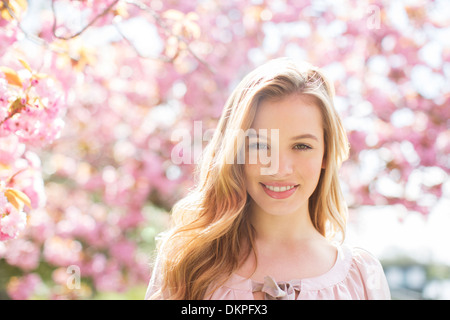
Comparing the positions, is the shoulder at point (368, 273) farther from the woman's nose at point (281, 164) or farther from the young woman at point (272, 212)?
the woman's nose at point (281, 164)

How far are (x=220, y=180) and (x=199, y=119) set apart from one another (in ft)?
8.43

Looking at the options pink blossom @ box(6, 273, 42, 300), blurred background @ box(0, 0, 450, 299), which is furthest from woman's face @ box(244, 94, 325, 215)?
pink blossom @ box(6, 273, 42, 300)

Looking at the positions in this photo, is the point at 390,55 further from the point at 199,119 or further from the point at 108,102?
the point at 108,102

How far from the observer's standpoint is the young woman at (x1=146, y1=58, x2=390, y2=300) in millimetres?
1358

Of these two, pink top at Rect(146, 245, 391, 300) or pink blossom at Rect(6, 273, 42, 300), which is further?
pink blossom at Rect(6, 273, 42, 300)

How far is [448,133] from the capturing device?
3959 mm

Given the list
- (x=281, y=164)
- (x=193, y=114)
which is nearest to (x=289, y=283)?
(x=281, y=164)

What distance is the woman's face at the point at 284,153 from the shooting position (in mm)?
1344

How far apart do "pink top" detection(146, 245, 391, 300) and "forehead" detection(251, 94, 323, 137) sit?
0.40m

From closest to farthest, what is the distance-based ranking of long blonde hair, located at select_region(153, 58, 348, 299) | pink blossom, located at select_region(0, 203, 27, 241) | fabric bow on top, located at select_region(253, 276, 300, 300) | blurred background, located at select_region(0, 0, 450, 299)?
fabric bow on top, located at select_region(253, 276, 300, 300)
long blonde hair, located at select_region(153, 58, 348, 299)
pink blossom, located at select_region(0, 203, 27, 241)
blurred background, located at select_region(0, 0, 450, 299)

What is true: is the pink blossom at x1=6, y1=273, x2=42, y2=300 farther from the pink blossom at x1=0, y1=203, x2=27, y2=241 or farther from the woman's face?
the woman's face

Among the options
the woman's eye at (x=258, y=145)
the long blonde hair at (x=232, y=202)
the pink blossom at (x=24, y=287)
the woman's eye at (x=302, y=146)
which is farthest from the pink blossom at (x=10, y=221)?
the pink blossom at (x=24, y=287)

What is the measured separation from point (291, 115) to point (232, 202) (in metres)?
0.32
